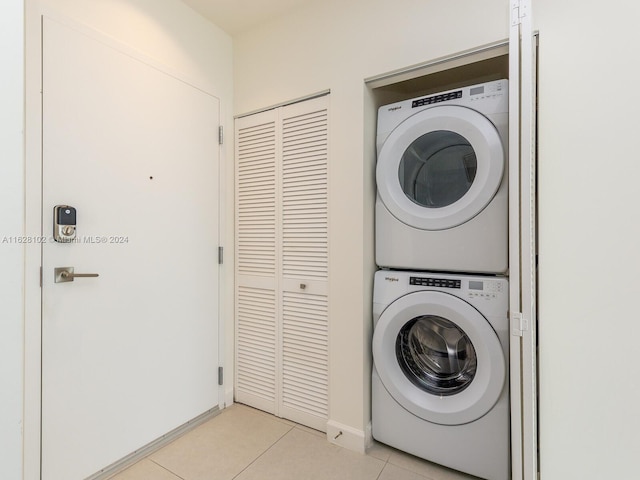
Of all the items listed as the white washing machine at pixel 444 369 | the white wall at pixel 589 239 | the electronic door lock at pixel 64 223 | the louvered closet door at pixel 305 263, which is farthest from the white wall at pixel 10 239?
the white wall at pixel 589 239

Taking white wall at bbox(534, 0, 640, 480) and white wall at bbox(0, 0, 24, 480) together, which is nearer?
white wall at bbox(0, 0, 24, 480)

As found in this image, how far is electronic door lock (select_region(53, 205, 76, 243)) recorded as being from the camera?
131cm

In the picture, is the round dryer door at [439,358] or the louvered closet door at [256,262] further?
the louvered closet door at [256,262]

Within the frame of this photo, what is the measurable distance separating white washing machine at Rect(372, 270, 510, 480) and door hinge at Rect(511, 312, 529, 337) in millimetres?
347

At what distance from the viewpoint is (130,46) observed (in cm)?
158

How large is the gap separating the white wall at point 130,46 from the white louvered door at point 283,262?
0.13 m

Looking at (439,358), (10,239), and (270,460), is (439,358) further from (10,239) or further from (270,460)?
(10,239)

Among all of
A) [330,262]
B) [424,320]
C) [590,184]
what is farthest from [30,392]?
[590,184]

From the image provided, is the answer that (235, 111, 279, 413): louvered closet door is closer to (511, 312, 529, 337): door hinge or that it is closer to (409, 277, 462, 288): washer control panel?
(409, 277, 462, 288): washer control panel

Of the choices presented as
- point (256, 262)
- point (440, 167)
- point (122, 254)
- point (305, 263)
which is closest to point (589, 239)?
point (440, 167)

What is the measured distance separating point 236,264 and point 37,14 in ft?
4.93

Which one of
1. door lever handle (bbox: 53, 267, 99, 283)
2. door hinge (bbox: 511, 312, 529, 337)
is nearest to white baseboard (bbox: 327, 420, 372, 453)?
door hinge (bbox: 511, 312, 529, 337)

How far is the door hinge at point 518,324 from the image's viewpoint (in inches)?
39.6

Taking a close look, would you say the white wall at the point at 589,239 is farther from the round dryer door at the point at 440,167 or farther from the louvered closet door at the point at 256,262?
the louvered closet door at the point at 256,262
